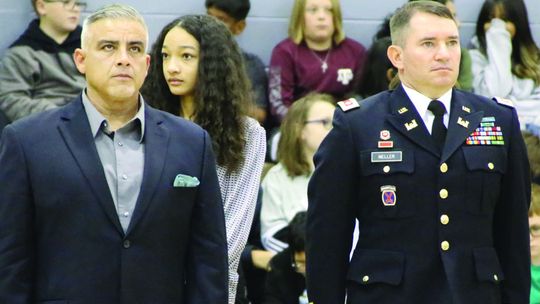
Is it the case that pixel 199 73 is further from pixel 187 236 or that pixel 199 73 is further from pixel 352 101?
pixel 187 236

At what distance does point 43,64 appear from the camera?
24.5ft

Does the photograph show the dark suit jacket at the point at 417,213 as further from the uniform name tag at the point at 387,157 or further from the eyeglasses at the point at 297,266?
the eyeglasses at the point at 297,266

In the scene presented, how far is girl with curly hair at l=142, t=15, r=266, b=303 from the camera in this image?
16.2 ft

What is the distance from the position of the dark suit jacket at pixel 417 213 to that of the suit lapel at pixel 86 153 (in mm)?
869

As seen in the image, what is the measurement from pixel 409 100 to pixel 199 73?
107 cm

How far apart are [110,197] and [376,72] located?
3.76 m

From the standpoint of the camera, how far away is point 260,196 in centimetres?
714

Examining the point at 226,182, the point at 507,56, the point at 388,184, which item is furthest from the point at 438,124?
the point at 507,56

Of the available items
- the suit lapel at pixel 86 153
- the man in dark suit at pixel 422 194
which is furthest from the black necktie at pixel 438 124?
the suit lapel at pixel 86 153

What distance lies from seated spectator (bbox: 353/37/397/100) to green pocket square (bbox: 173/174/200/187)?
10.7 feet

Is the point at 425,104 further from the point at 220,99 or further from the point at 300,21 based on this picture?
the point at 300,21

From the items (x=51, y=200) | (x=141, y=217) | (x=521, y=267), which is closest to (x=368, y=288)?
(x=521, y=267)

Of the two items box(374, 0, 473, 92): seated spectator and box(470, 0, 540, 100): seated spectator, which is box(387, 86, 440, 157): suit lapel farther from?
box(470, 0, 540, 100): seated spectator

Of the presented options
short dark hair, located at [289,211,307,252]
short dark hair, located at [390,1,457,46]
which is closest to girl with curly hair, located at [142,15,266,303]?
short dark hair, located at [390,1,457,46]
